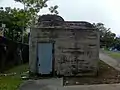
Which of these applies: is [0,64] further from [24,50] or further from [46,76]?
[24,50]

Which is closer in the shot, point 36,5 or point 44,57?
point 44,57

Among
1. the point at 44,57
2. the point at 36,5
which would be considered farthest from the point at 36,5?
the point at 44,57

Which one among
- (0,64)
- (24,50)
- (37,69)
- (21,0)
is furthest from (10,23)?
(37,69)

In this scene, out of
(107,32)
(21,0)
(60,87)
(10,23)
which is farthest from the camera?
(107,32)

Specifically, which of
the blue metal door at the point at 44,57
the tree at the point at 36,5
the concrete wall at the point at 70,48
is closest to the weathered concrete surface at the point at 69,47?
the concrete wall at the point at 70,48

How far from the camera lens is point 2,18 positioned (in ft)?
170

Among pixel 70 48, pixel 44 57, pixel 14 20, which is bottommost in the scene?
pixel 44 57

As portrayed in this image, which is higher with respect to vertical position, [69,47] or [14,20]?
[14,20]

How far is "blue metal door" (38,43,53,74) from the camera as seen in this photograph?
2075 cm

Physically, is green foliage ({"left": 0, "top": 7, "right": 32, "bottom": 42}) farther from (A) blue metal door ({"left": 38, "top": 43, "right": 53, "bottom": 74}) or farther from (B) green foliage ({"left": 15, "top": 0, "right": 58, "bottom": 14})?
(A) blue metal door ({"left": 38, "top": 43, "right": 53, "bottom": 74})

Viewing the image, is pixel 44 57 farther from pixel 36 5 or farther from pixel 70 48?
pixel 36 5

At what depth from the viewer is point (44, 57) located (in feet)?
68.6

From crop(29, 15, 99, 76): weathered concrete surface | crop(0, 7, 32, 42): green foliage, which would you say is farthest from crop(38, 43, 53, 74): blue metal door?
crop(0, 7, 32, 42): green foliage

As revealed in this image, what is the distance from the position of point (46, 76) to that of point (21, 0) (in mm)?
21575
